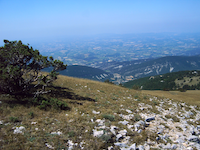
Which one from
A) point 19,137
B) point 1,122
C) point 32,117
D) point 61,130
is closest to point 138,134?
point 61,130

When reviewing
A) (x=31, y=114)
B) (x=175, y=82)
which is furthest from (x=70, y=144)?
(x=175, y=82)

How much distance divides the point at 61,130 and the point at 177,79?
185929 mm

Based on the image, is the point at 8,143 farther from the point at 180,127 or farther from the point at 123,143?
the point at 180,127

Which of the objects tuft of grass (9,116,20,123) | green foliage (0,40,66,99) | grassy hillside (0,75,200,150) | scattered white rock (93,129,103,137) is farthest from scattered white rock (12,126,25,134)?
green foliage (0,40,66,99)

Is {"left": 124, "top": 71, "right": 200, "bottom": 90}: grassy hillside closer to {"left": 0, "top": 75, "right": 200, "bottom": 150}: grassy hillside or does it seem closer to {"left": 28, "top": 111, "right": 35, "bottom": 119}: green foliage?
{"left": 0, "top": 75, "right": 200, "bottom": 150}: grassy hillside

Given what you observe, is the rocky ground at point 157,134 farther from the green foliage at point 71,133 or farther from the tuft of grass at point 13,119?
the tuft of grass at point 13,119

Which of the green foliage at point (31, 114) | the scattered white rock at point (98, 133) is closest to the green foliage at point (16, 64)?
the green foliage at point (31, 114)

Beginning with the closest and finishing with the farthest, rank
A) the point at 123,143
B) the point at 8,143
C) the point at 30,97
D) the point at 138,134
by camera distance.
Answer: the point at 8,143 → the point at 123,143 → the point at 138,134 → the point at 30,97

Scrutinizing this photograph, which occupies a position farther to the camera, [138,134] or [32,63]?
[32,63]

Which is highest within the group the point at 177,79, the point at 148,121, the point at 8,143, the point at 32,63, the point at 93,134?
the point at 32,63

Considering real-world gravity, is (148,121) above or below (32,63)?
below

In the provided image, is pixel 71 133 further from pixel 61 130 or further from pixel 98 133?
pixel 98 133

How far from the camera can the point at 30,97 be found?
1198 cm

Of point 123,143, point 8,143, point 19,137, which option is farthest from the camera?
point 123,143
